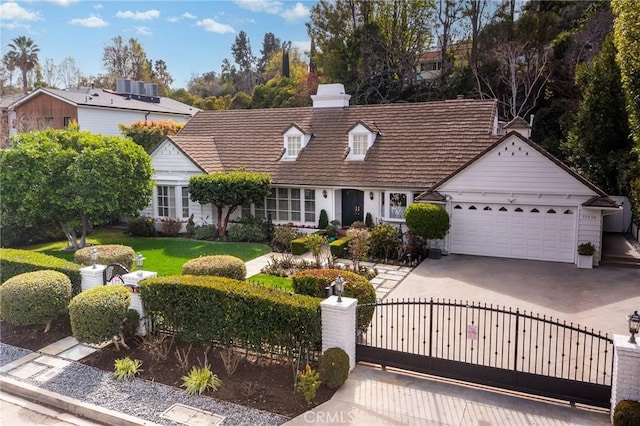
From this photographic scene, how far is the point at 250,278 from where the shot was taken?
51.7 feet

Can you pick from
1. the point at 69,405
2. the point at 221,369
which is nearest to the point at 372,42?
the point at 221,369

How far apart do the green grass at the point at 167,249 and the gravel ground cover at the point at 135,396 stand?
7.26 m

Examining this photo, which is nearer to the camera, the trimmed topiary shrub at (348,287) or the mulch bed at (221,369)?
the mulch bed at (221,369)

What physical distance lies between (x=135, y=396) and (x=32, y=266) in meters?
5.92

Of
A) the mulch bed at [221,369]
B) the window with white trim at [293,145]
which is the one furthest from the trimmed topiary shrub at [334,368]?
the window with white trim at [293,145]

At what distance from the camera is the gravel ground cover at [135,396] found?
25.4 ft

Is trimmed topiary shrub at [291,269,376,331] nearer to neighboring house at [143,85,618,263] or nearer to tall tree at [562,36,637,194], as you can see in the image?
neighboring house at [143,85,618,263]

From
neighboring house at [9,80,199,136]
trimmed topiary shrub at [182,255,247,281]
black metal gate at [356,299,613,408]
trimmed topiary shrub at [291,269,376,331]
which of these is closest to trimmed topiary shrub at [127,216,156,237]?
trimmed topiary shrub at [182,255,247,281]

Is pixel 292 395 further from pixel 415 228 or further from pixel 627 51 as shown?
pixel 627 51

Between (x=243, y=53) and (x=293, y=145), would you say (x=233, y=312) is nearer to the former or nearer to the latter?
(x=293, y=145)

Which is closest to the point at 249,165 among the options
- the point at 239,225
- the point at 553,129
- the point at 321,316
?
the point at 239,225

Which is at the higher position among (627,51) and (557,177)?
(627,51)

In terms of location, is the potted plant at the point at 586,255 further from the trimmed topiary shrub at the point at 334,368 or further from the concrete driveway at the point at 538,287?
the trimmed topiary shrub at the point at 334,368

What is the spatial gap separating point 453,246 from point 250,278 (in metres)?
8.81
